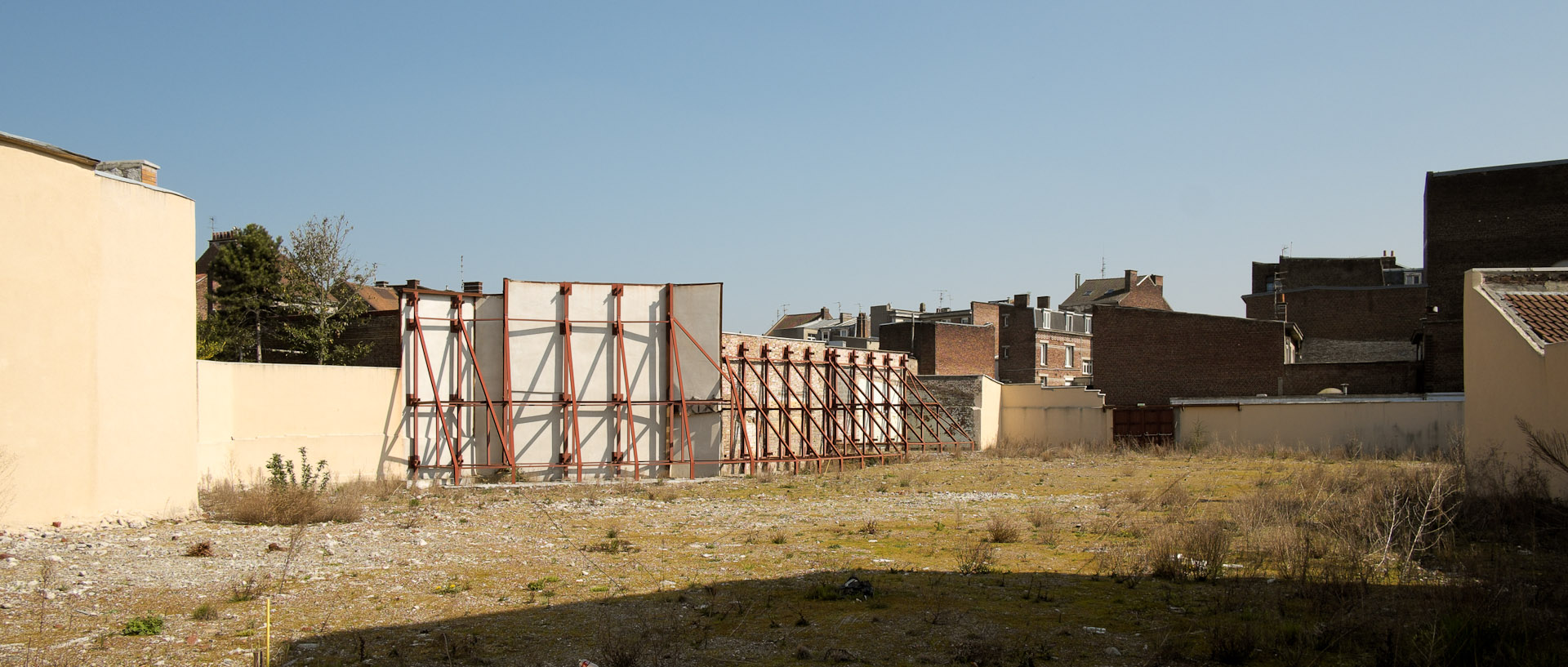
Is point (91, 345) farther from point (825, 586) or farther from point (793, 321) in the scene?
point (793, 321)

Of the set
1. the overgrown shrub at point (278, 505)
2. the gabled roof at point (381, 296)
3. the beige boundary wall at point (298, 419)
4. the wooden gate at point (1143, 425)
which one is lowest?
the wooden gate at point (1143, 425)

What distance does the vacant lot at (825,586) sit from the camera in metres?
7.33

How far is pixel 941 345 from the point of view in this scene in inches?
1929

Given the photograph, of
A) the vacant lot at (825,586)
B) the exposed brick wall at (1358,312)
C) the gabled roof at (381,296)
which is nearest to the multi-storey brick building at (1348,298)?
the exposed brick wall at (1358,312)

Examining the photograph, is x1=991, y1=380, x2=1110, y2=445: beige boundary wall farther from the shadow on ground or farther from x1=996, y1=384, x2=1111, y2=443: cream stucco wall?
the shadow on ground

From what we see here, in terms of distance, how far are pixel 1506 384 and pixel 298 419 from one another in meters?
20.8

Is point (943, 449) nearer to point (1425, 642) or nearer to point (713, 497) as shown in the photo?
point (713, 497)

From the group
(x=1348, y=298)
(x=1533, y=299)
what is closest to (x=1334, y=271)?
(x=1348, y=298)

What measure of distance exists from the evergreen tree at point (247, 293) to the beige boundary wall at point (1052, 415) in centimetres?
2538

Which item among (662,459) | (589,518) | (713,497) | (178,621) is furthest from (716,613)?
(662,459)

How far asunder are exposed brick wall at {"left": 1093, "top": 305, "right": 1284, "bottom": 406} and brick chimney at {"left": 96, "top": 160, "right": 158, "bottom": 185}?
33.9 metres

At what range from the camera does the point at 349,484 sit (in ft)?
65.5

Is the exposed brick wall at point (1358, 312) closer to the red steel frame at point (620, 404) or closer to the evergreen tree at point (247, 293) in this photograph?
the red steel frame at point (620, 404)

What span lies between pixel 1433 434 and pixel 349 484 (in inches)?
1145
